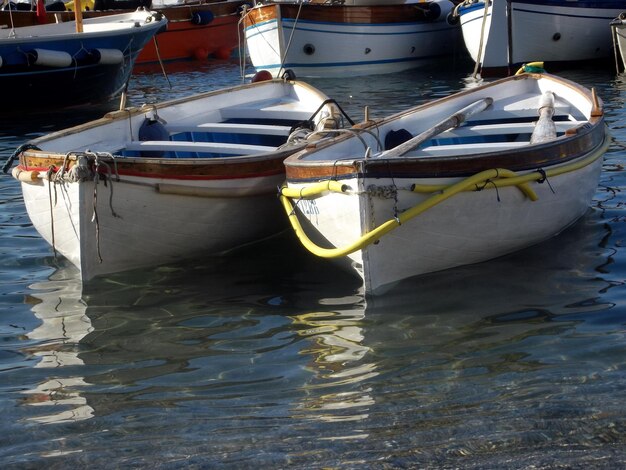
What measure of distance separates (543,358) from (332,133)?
3.11 m

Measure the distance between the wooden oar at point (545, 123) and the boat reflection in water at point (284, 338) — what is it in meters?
0.82

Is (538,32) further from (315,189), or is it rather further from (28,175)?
(28,175)

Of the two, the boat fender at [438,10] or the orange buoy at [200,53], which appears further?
the orange buoy at [200,53]

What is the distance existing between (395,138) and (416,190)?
1.95 metres

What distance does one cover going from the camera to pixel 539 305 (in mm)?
6652

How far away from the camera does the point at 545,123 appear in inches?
334

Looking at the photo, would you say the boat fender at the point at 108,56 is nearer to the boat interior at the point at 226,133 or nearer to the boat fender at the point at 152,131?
the boat interior at the point at 226,133

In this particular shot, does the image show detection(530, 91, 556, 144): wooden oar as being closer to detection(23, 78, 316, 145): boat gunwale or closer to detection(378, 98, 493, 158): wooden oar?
detection(378, 98, 493, 158): wooden oar

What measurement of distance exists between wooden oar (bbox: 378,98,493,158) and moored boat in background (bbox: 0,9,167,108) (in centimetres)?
799

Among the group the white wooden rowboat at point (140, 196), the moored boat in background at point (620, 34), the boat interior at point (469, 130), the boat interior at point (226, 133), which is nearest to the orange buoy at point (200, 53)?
the moored boat in background at point (620, 34)

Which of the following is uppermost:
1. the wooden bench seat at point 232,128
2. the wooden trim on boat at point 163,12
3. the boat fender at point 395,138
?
the wooden trim on boat at point 163,12

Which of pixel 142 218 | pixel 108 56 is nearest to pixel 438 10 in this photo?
pixel 108 56

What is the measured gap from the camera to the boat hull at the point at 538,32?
1869 centimetres

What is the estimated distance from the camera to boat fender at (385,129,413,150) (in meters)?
8.38
